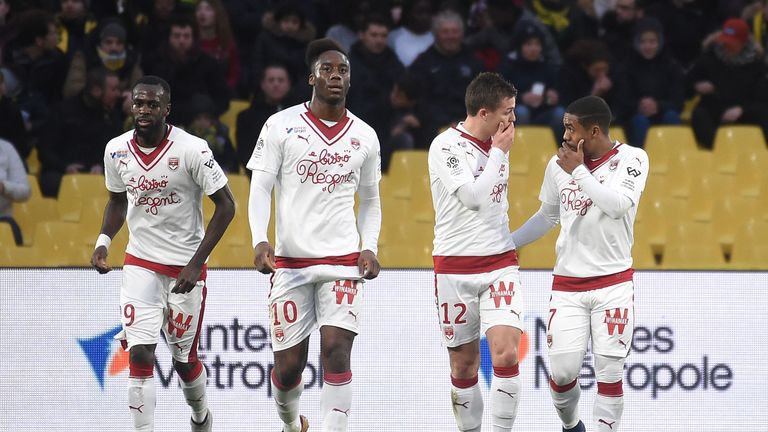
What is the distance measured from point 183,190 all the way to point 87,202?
4.16 m

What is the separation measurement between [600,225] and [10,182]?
628 centimetres

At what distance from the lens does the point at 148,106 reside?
318 inches

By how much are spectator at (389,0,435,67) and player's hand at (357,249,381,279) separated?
21.6ft

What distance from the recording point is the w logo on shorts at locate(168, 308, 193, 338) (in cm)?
835

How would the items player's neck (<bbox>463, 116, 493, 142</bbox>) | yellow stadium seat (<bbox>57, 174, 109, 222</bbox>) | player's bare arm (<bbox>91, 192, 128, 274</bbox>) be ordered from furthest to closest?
yellow stadium seat (<bbox>57, 174, 109, 222</bbox>) → player's bare arm (<bbox>91, 192, 128, 274</bbox>) → player's neck (<bbox>463, 116, 493, 142</bbox>)

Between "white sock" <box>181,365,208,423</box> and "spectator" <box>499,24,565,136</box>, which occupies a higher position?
"spectator" <box>499,24,565,136</box>

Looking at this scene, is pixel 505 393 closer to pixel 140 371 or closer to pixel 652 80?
pixel 140 371

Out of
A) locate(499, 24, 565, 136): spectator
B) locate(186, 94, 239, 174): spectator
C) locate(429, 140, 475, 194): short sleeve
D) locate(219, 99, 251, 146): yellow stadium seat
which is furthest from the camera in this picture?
locate(219, 99, 251, 146): yellow stadium seat

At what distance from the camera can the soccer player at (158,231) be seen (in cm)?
809

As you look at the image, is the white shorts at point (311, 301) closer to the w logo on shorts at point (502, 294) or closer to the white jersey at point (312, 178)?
the white jersey at point (312, 178)

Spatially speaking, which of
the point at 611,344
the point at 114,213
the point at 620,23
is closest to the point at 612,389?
the point at 611,344

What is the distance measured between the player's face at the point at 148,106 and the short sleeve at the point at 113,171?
23cm

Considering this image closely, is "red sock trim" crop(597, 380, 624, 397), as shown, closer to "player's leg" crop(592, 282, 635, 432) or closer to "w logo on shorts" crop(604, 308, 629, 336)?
"player's leg" crop(592, 282, 635, 432)

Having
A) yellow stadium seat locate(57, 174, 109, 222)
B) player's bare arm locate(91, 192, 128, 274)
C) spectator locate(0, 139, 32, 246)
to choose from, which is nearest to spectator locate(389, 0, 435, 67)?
yellow stadium seat locate(57, 174, 109, 222)
